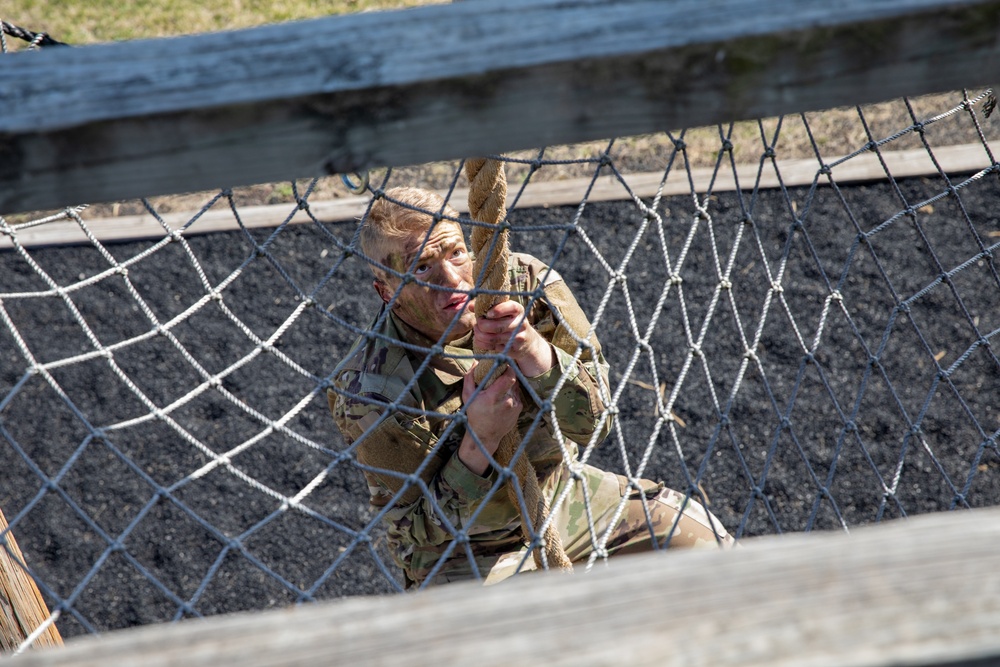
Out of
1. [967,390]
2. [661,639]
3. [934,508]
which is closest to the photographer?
[661,639]

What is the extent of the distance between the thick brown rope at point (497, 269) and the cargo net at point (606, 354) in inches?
27.2

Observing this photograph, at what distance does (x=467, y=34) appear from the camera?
777 mm

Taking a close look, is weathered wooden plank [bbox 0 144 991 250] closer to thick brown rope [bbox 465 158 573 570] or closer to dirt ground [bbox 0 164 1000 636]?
dirt ground [bbox 0 164 1000 636]

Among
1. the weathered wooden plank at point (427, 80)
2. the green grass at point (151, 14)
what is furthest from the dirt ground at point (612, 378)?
the weathered wooden plank at point (427, 80)

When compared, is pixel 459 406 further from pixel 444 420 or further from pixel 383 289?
pixel 383 289

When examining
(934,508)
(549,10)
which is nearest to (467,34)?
(549,10)

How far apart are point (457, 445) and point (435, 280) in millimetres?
349

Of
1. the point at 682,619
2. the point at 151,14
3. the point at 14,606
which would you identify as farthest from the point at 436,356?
the point at 151,14

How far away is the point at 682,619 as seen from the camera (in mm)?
577

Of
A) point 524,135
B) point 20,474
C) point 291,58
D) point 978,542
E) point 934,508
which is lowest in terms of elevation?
point 934,508

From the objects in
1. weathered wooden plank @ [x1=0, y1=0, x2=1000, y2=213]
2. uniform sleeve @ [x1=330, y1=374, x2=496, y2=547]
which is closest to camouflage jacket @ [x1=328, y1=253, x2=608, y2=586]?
uniform sleeve @ [x1=330, y1=374, x2=496, y2=547]

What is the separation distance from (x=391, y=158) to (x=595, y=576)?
418 millimetres

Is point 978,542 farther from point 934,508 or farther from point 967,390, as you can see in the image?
point 967,390

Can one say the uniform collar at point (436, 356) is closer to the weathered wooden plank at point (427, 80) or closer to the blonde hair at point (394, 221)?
the blonde hair at point (394, 221)
